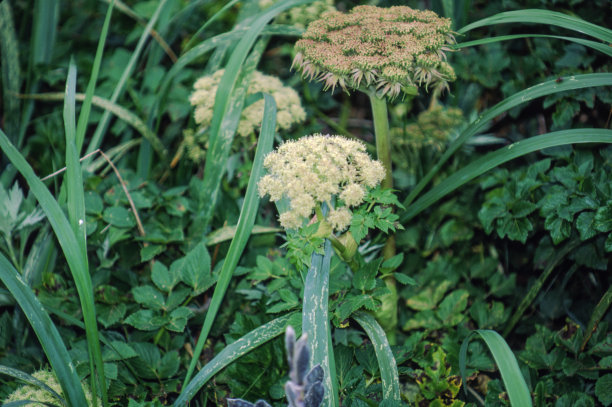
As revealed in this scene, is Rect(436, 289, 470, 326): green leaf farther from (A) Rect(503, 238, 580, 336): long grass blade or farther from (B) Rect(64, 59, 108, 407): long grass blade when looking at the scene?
(B) Rect(64, 59, 108, 407): long grass blade

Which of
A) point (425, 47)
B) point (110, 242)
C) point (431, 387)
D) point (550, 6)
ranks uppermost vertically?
point (550, 6)

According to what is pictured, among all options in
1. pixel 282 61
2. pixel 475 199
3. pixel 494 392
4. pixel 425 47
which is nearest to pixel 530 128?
pixel 475 199

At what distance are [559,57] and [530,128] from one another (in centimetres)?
37

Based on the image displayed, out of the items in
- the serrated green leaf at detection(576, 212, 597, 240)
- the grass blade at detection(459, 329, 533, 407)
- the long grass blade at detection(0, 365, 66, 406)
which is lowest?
the long grass blade at detection(0, 365, 66, 406)

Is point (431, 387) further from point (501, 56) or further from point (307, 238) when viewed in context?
point (501, 56)

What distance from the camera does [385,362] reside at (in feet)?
4.52

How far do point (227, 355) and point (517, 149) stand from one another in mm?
1063

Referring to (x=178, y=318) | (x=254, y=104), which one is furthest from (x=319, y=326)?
(x=254, y=104)

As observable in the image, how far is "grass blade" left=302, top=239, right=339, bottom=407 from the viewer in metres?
1.25

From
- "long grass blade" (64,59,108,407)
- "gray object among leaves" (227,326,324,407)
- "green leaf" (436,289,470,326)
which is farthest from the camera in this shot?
"green leaf" (436,289,470,326)

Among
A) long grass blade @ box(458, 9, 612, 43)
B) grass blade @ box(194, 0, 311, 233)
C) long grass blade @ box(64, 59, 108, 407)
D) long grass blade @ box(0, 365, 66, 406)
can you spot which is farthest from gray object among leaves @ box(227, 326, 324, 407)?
long grass blade @ box(458, 9, 612, 43)

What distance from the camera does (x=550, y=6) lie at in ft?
6.72

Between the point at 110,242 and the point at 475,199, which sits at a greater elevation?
the point at 475,199

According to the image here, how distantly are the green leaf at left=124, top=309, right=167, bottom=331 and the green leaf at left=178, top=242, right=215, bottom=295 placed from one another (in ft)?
0.47
